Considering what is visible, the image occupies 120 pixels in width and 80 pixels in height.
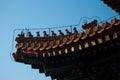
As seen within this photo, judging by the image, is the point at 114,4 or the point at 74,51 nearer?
the point at 114,4

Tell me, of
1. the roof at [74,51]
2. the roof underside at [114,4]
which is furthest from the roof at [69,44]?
the roof underside at [114,4]

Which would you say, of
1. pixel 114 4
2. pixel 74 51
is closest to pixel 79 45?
pixel 74 51

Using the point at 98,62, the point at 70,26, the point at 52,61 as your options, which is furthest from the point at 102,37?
the point at 70,26

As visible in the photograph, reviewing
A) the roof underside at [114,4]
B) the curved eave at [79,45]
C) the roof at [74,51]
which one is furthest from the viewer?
the roof underside at [114,4]

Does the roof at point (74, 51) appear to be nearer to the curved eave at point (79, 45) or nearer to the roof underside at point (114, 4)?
the curved eave at point (79, 45)

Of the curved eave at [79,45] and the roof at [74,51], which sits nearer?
the curved eave at [79,45]

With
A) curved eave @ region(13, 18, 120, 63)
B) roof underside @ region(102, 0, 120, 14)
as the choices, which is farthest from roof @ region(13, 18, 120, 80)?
roof underside @ region(102, 0, 120, 14)

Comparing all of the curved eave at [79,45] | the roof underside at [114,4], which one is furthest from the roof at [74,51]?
the roof underside at [114,4]

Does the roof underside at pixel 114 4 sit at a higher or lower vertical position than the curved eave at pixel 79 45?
higher

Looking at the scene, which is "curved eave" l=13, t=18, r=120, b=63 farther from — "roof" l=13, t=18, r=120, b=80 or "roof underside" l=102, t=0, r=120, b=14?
"roof underside" l=102, t=0, r=120, b=14

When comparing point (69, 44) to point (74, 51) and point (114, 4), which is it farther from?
point (114, 4)

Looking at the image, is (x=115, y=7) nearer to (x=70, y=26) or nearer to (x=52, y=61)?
(x=52, y=61)

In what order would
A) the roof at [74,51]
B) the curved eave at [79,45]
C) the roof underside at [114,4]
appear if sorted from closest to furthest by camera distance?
the curved eave at [79,45], the roof at [74,51], the roof underside at [114,4]

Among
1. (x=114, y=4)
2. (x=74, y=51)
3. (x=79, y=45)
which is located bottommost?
(x=74, y=51)
